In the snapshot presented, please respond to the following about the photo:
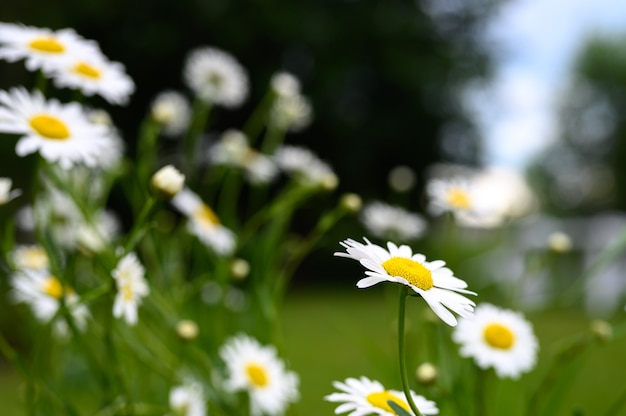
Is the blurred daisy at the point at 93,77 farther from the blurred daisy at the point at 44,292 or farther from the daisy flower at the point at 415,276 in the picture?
the daisy flower at the point at 415,276

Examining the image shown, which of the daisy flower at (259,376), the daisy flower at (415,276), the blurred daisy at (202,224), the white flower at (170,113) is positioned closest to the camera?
the daisy flower at (415,276)

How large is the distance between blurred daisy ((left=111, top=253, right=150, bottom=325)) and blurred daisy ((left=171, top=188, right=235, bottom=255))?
0.17 metres

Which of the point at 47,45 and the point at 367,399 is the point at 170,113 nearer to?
the point at 47,45

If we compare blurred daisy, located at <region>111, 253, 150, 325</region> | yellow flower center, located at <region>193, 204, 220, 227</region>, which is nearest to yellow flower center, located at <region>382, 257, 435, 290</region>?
blurred daisy, located at <region>111, 253, 150, 325</region>

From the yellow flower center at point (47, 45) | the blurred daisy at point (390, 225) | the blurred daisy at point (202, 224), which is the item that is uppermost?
the blurred daisy at point (390, 225)

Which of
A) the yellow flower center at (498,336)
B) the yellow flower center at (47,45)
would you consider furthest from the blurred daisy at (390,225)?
the yellow flower center at (47,45)

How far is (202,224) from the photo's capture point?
3.19ft

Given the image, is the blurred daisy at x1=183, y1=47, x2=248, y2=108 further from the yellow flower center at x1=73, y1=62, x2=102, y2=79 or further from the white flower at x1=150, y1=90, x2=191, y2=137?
the yellow flower center at x1=73, y1=62, x2=102, y2=79

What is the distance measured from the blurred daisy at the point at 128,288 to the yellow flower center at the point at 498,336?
33 centimetres

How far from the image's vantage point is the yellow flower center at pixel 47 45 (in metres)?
0.74

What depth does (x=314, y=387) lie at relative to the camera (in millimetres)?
2328

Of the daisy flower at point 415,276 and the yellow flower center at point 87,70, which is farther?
the yellow flower center at point 87,70

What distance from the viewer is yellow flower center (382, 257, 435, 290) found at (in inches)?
16.5

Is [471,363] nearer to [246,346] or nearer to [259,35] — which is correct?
[246,346]
